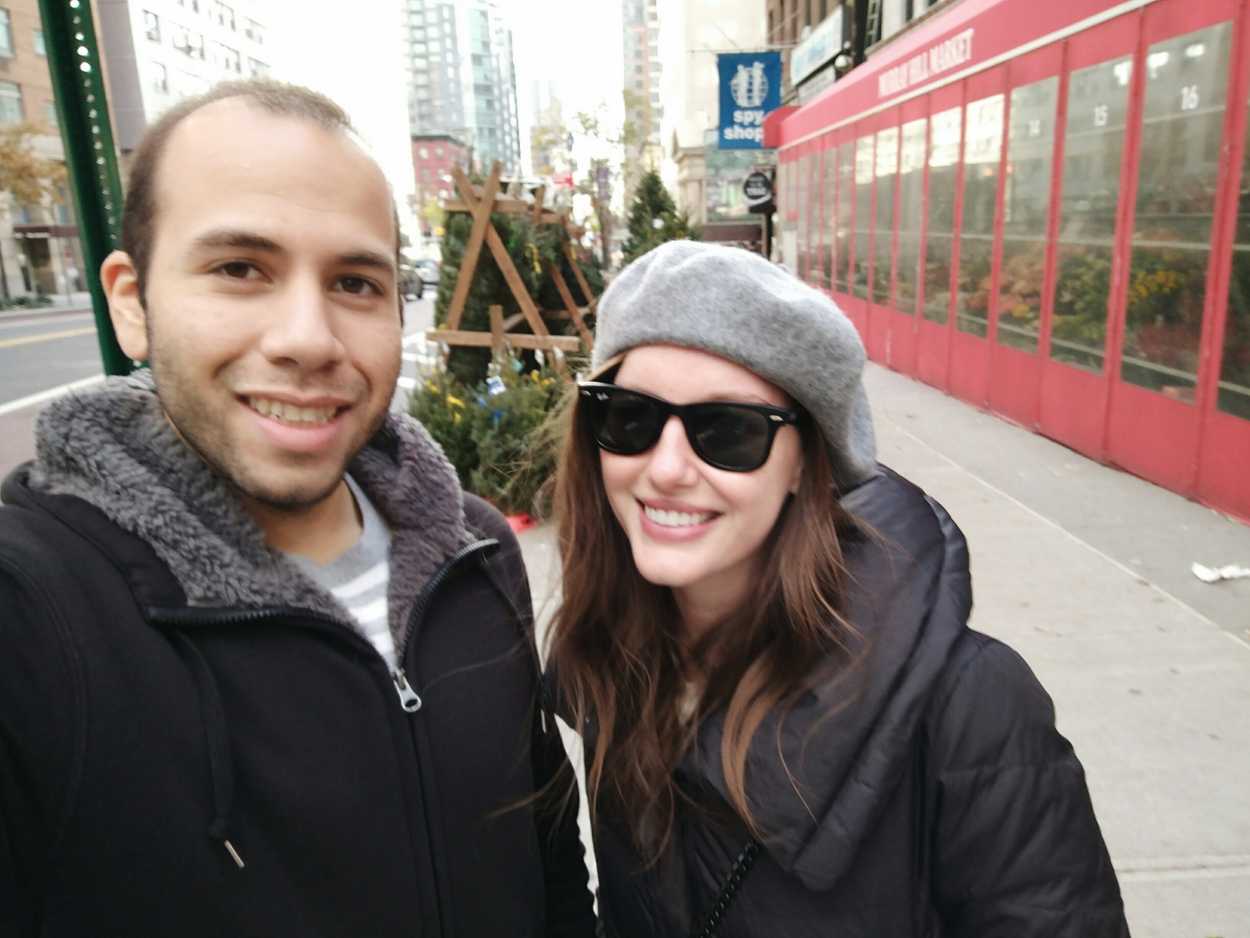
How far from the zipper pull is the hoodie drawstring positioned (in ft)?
0.79

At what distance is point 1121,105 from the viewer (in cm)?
668

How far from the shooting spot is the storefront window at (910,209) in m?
11.2

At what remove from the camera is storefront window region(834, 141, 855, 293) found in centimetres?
1459

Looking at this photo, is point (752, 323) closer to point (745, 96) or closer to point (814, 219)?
point (814, 219)

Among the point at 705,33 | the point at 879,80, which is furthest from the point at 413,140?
the point at 879,80

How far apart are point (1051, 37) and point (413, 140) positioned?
114 meters

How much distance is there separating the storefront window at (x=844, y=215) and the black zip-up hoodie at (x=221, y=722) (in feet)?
47.1

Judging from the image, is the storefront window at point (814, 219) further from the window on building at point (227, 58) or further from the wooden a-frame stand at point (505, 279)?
the window on building at point (227, 58)

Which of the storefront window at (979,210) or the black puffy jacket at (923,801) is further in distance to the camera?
the storefront window at (979,210)

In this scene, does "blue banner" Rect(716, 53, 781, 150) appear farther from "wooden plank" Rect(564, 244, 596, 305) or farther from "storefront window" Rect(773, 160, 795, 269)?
"wooden plank" Rect(564, 244, 596, 305)

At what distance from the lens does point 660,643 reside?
1.66 metres

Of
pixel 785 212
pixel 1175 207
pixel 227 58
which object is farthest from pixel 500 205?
pixel 785 212

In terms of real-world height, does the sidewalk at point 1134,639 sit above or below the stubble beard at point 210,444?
below

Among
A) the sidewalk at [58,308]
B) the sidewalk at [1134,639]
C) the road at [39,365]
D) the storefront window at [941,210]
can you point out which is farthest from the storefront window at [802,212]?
the sidewalk at [58,308]
